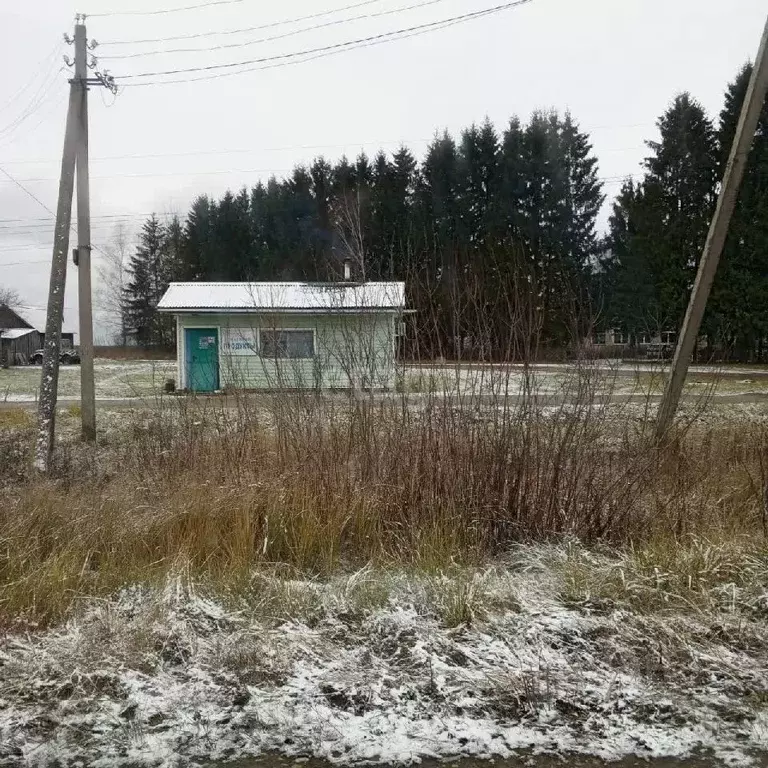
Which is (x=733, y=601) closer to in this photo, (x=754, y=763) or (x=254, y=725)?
(x=754, y=763)

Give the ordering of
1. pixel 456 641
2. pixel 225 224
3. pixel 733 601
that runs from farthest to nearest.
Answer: pixel 225 224 → pixel 733 601 → pixel 456 641

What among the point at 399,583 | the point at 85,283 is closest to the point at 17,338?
the point at 85,283

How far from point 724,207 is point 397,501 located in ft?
15.8

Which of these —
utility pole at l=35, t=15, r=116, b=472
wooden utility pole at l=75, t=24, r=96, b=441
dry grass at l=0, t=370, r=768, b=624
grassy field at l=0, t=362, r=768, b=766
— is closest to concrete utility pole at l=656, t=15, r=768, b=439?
grassy field at l=0, t=362, r=768, b=766

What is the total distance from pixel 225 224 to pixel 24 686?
147 feet

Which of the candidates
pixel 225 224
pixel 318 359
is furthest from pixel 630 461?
pixel 225 224

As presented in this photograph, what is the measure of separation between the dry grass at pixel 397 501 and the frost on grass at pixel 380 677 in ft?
0.77

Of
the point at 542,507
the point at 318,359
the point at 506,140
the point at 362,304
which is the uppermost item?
the point at 506,140

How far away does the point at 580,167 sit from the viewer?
3766 centimetres

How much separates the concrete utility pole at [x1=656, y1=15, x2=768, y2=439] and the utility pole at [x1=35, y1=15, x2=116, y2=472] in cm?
677

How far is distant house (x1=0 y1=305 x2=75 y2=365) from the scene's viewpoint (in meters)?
47.0

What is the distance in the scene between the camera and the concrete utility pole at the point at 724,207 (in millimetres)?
6098

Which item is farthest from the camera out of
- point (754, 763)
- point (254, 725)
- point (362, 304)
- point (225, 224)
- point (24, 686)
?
point (225, 224)

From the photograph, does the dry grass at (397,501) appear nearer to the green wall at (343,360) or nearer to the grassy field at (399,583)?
the grassy field at (399,583)
